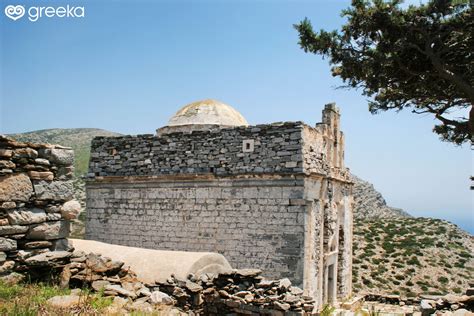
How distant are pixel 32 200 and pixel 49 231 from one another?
0.59m

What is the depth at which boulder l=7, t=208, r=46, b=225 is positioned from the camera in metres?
6.01

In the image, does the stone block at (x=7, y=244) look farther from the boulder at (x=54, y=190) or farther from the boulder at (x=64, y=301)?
the boulder at (x=64, y=301)

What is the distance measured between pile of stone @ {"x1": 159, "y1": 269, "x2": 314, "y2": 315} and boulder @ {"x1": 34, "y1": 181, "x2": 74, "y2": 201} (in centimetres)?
220

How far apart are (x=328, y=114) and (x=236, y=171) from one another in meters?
4.47

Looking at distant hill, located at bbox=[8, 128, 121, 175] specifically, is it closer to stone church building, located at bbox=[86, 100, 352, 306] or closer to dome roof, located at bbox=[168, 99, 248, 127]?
dome roof, located at bbox=[168, 99, 248, 127]

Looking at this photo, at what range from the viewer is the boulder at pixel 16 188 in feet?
19.4

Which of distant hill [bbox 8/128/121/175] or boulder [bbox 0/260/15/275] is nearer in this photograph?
boulder [bbox 0/260/15/275]

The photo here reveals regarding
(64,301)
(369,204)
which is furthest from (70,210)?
(369,204)

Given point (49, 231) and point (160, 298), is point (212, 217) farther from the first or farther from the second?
point (49, 231)

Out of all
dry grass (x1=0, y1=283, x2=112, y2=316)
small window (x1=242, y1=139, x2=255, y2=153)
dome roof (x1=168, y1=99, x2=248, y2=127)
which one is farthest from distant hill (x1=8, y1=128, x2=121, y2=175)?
dry grass (x1=0, y1=283, x2=112, y2=316)

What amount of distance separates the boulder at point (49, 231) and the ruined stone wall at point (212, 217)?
5.79 metres

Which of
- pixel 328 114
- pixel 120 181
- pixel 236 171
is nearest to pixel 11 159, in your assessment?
pixel 236 171

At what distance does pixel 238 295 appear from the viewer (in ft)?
25.1

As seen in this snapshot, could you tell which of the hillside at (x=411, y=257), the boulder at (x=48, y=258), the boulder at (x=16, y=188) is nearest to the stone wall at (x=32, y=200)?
the boulder at (x=16, y=188)
